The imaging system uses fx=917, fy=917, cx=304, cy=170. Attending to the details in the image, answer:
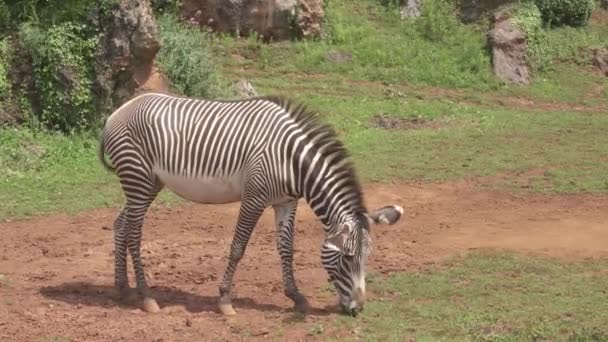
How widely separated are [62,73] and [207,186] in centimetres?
783

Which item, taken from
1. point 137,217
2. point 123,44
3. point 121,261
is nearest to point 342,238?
point 137,217

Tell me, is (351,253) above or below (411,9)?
below

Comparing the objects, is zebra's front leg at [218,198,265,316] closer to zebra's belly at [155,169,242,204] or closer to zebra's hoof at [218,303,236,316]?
Answer: zebra's hoof at [218,303,236,316]

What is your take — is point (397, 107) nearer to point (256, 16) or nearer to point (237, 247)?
point (256, 16)

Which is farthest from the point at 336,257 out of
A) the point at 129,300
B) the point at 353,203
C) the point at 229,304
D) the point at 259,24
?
the point at 259,24

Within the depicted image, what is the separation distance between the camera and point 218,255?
11.1 meters

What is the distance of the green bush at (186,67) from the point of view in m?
18.2

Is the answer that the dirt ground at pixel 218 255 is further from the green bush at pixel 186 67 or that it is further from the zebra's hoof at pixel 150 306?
the green bush at pixel 186 67

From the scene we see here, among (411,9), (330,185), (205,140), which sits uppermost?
(411,9)

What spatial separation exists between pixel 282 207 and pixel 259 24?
1514 centimetres

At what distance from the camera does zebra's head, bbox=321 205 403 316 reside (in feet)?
27.4

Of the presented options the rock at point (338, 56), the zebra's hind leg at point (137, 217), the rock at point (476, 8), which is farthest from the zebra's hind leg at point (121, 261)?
the rock at point (476, 8)

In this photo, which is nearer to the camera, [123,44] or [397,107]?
[123,44]

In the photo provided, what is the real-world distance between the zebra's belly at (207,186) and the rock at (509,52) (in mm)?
15276
